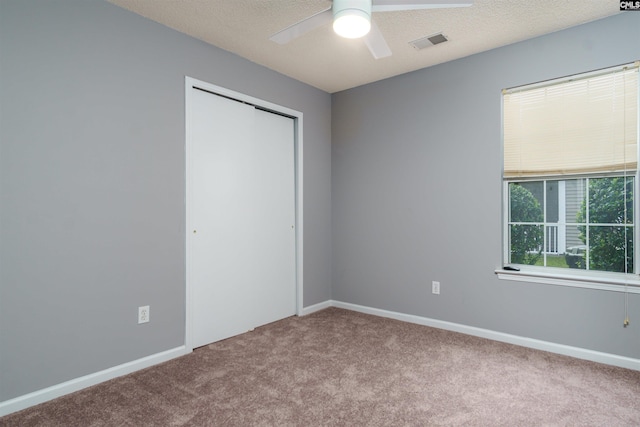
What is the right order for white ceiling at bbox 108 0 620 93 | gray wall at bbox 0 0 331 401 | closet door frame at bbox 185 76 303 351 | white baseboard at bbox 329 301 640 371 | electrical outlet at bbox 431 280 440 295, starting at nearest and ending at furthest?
gray wall at bbox 0 0 331 401
white ceiling at bbox 108 0 620 93
white baseboard at bbox 329 301 640 371
closet door frame at bbox 185 76 303 351
electrical outlet at bbox 431 280 440 295

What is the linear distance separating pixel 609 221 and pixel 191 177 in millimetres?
3339

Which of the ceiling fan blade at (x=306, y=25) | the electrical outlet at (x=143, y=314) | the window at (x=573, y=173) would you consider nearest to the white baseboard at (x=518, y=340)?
the window at (x=573, y=173)

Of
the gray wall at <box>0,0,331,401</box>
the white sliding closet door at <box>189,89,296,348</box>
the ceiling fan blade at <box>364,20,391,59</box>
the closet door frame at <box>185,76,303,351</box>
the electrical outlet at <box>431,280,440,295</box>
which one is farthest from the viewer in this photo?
the electrical outlet at <box>431,280,440,295</box>

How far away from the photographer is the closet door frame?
2861 millimetres

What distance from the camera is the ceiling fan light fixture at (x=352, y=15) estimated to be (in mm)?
1847

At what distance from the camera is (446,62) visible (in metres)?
3.42

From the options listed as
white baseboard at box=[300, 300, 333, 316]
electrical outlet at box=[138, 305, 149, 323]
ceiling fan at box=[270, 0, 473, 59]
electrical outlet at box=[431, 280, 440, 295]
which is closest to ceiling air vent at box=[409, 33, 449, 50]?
ceiling fan at box=[270, 0, 473, 59]

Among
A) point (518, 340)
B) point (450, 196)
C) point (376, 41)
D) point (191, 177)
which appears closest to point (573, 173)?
point (450, 196)

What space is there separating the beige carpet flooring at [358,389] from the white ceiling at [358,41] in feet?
8.50

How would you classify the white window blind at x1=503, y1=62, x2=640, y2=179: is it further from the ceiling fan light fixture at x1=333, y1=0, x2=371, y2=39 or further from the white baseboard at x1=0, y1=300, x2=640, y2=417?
the ceiling fan light fixture at x1=333, y1=0, x2=371, y2=39

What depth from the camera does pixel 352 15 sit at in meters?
1.85

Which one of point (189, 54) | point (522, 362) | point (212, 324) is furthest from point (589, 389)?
point (189, 54)

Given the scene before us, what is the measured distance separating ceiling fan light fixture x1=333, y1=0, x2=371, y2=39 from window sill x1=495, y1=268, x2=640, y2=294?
238cm

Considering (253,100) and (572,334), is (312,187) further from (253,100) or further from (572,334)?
(572,334)
